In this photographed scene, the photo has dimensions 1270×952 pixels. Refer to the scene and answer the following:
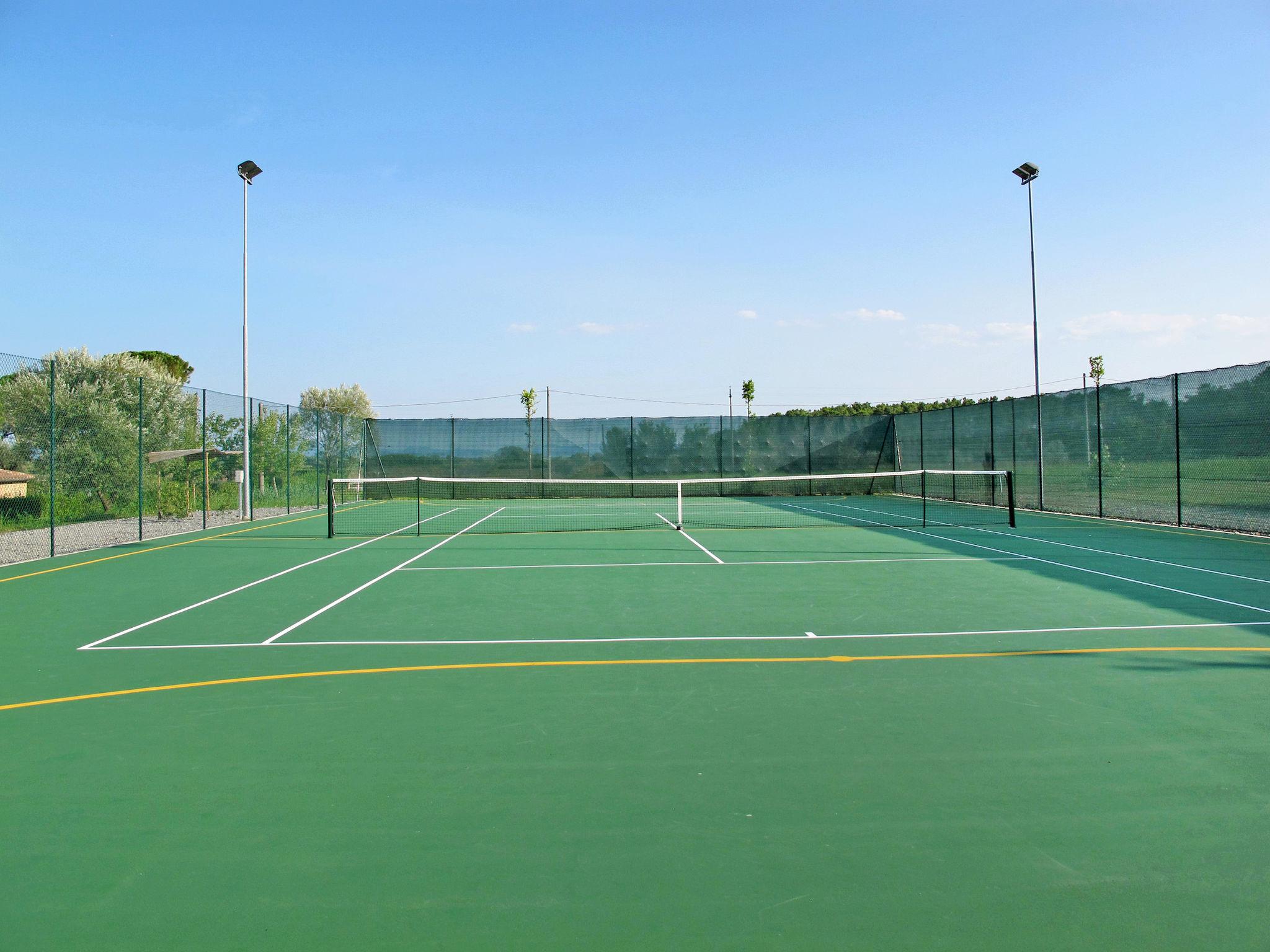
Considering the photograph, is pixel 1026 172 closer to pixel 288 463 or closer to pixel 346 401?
pixel 288 463

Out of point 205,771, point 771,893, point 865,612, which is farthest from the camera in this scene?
point 865,612

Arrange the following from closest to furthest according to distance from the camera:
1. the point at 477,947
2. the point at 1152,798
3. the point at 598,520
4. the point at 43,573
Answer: the point at 477,947 < the point at 1152,798 < the point at 43,573 < the point at 598,520

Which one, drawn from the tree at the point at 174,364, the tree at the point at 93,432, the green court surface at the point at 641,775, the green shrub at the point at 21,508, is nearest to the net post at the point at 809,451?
the tree at the point at 93,432

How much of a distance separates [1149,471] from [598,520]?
39.0 ft

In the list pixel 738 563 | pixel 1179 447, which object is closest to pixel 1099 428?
pixel 1179 447

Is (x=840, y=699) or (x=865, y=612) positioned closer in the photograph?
(x=840, y=699)

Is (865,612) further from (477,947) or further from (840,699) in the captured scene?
(477,947)

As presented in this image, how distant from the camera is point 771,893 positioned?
286cm

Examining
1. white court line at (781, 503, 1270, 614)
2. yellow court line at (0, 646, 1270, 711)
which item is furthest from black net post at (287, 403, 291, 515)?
yellow court line at (0, 646, 1270, 711)

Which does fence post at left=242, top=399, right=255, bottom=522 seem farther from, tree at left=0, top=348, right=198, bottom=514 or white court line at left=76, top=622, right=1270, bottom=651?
white court line at left=76, top=622, right=1270, bottom=651

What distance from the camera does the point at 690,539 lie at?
15.1 metres

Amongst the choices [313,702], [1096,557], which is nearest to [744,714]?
[313,702]

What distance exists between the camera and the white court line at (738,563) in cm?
1126

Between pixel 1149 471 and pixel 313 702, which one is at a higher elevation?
pixel 1149 471
